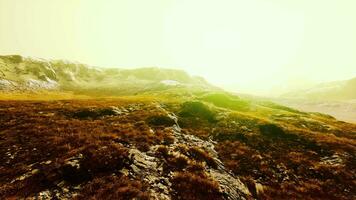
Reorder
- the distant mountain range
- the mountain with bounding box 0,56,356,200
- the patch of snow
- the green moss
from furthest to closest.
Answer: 1. the patch of snow
2. the distant mountain range
3. the green moss
4. the mountain with bounding box 0,56,356,200

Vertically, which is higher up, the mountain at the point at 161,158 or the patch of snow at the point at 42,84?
the mountain at the point at 161,158

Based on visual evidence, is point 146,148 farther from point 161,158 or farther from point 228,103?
point 228,103

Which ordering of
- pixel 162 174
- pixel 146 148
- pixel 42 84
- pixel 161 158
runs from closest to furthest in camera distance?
pixel 162 174 → pixel 161 158 → pixel 146 148 → pixel 42 84

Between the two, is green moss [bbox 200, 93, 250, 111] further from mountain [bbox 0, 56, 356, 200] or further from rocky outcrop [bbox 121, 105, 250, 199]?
rocky outcrop [bbox 121, 105, 250, 199]

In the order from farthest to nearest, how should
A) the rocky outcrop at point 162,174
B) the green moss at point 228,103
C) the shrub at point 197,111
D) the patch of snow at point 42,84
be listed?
the patch of snow at point 42,84 < the green moss at point 228,103 < the shrub at point 197,111 < the rocky outcrop at point 162,174

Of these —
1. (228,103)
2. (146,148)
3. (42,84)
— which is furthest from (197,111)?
(42,84)

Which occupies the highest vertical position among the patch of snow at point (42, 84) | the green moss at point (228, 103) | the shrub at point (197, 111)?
the shrub at point (197, 111)

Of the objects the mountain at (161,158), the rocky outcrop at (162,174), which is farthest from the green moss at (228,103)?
the rocky outcrop at (162,174)

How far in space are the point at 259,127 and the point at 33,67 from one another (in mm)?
139711

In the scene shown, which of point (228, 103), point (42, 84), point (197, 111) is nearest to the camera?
point (197, 111)

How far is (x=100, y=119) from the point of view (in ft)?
107

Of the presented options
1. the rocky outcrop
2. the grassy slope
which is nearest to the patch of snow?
the grassy slope

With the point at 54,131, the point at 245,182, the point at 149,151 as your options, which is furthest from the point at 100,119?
the point at 245,182

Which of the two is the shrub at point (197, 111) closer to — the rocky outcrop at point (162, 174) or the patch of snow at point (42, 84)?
the rocky outcrop at point (162, 174)
